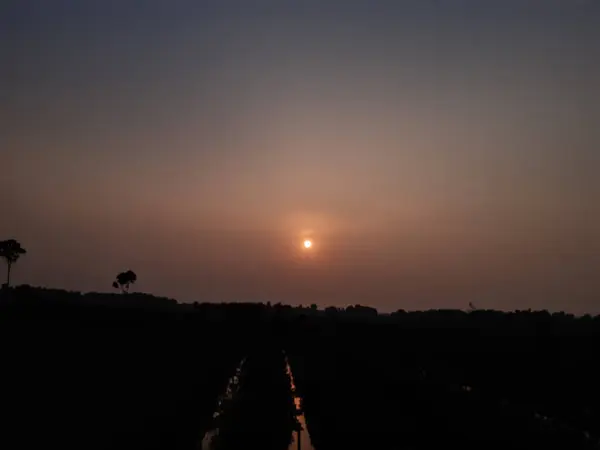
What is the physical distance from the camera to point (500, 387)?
41.9 m

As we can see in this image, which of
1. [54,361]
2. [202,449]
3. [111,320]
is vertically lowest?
[202,449]

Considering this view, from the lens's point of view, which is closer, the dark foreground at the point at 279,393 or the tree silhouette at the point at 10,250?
the dark foreground at the point at 279,393

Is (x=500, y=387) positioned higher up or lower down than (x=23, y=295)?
lower down

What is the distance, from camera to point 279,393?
40312 mm

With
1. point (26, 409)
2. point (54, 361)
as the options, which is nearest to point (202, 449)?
point (26, 409)

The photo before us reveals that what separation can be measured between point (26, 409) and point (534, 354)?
4446cm

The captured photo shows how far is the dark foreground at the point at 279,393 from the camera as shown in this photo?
82.2ft

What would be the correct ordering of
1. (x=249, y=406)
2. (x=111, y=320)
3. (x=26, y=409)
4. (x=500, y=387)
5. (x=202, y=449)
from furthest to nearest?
(x=111, y=320), (x=500, y=387), (x=249, y=406), (x=26, y=409), (x=202, y=449)

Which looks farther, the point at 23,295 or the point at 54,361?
the point at 23,295

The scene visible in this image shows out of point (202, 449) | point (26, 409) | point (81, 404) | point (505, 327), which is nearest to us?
point (202, 449)

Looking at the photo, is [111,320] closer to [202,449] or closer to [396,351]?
[396,351]

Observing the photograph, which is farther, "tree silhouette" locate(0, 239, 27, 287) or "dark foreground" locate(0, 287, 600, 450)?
"tree silhouette" locate(0, 239, 27, 287)

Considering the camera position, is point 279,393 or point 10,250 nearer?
point 279,393

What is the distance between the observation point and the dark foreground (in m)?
25.1
